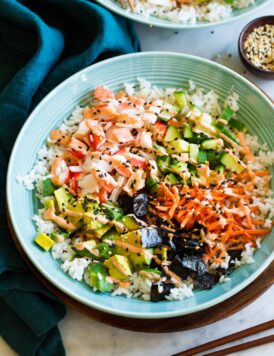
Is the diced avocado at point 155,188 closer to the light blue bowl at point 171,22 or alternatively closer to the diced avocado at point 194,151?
A: the diced avocado at point 194,151

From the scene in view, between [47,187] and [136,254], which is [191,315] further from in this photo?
[47,187]

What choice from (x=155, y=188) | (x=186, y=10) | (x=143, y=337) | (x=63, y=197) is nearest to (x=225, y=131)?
(x=155, y=188)

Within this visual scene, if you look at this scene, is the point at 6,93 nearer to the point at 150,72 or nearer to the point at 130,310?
the point at 150,72

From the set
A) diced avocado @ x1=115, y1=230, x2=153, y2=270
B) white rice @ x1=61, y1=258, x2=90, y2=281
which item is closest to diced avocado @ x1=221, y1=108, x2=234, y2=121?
diced avocado @ x1=115, y1=230, x2=153, y2=270

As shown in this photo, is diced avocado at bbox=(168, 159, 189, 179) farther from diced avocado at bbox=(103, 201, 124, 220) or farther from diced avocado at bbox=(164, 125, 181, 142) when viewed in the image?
diced avocado at bbox=(103, 201, 124, 220)

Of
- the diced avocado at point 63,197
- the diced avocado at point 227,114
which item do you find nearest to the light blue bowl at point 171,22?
the diced avocado at point 227,114

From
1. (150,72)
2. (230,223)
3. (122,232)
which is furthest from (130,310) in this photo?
(150,72)
